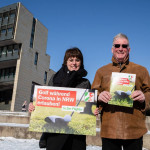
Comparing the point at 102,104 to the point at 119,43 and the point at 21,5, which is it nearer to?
the point at 119,43

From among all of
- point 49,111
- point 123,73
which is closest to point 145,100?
point 123,73

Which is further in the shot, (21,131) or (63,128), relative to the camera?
(21,131)

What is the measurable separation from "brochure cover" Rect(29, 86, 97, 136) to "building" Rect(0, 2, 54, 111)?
94.2 feet

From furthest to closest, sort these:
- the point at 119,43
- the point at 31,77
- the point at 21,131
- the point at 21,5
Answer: the point at 31,77, the point at 21,5, the point at 21,131, the point at 119,43

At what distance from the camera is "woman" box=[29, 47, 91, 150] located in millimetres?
2270

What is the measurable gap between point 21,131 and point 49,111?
3989 mm

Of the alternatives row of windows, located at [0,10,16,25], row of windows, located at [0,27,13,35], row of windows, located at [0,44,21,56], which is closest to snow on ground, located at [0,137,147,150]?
row of windows, located at [0,44,21,56]

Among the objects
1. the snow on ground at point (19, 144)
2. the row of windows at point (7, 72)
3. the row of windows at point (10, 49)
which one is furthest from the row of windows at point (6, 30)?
the snow on ground at point (19, 144)

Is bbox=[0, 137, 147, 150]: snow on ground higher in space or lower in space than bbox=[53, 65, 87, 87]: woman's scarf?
lower

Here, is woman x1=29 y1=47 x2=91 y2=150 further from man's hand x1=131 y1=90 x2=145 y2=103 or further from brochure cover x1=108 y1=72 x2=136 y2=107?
man's hand x1=131 y1=90 x2=145 y2=103

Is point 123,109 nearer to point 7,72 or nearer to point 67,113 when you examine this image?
point 67,113

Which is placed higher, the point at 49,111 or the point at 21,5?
the point at 21,5

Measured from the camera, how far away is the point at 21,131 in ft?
18.9

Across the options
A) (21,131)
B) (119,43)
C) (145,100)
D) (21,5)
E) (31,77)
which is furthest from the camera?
(31,77)
